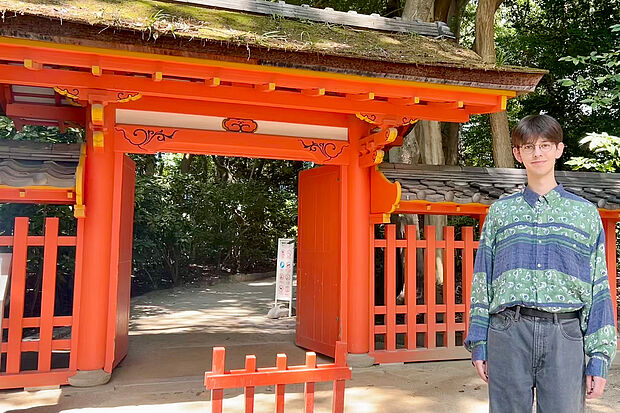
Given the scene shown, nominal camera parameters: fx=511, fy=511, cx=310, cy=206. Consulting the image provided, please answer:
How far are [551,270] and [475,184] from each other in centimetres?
391

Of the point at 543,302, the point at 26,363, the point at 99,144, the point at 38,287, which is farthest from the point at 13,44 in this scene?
the point at 38,287

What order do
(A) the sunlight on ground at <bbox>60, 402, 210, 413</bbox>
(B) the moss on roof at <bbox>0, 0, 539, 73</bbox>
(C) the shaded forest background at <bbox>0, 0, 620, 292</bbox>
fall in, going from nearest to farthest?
(B) the moss on roof at <bbox>0, 0, 539, 73</bbox> → (A) the sunlight on ground at <bbox>60, 402, 210, 413</bbox> → (C) the shaded forest background at <bbox>0, 0, 620, 292</bbox>

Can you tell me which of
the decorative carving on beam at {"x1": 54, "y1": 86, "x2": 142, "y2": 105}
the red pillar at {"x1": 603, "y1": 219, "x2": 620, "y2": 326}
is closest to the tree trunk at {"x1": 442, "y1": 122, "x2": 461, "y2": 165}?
the red pillar at {"x1": 603, "y1": 219, "x2": 620, "y2": 326}

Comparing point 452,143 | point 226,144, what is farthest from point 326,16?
point 452,143

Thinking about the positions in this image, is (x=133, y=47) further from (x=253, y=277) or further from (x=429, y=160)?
(x=253, y=277)

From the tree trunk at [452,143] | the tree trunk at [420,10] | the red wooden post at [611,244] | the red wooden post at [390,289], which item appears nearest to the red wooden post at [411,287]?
the red wooden post at [390,289]

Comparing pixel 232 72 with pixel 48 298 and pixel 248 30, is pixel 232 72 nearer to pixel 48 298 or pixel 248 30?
pixel 248 30

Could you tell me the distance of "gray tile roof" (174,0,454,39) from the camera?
5.30m

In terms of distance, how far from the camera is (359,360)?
213 inches

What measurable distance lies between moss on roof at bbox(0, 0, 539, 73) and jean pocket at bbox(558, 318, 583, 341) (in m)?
2.83

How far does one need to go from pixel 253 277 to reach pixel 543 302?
49.4ft

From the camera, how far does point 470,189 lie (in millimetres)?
5742

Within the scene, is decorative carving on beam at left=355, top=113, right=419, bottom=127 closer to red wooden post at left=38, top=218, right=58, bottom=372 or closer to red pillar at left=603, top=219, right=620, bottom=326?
red pillar at left=603, top=219, right=620, bottom=326

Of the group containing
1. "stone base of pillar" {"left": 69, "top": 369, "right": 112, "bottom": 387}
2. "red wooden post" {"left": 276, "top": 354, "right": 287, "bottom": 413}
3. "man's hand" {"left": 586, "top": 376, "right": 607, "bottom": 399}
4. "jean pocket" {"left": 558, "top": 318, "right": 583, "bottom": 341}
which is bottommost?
"stone base of pillar" {"left": 69, "top": 369, "right": 112, "bottom": 387}
